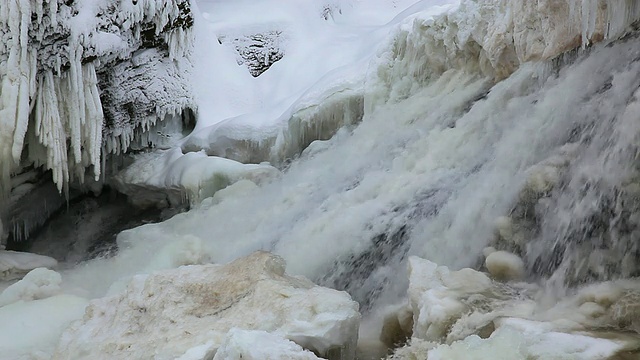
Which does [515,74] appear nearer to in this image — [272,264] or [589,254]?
[589,254]

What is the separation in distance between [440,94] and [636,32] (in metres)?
1.88

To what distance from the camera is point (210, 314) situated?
9.30 feet

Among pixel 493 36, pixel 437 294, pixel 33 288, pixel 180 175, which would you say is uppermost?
pixel 493 36

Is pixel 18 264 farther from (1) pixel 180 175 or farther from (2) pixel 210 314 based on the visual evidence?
(2) pixel 210 314

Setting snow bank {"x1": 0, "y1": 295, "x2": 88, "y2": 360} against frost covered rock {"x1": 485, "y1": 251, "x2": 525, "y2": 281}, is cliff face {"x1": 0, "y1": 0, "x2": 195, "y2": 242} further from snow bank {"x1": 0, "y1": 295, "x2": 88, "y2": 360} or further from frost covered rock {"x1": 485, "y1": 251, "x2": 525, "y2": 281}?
frost covered rock {"x1": 485, "y1": 251, "x2": 525, "y2": 281}

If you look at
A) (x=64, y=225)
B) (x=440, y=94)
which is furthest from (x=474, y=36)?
(x=64, y=225)

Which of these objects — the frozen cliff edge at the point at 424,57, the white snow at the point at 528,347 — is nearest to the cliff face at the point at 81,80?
the frozen cliff edge at the point at 424,57

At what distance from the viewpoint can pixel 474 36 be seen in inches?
201

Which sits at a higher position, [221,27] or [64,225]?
[221,27]

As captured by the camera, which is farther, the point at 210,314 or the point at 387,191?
the point at 387,191

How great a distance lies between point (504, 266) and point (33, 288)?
10.7 ft

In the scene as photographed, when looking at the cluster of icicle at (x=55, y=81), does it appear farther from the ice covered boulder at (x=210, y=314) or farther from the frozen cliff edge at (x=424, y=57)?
the ice covered boulder at (x=210, y=314)

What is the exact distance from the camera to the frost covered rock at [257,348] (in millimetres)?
2100

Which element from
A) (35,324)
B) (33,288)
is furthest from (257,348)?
(33,288)
